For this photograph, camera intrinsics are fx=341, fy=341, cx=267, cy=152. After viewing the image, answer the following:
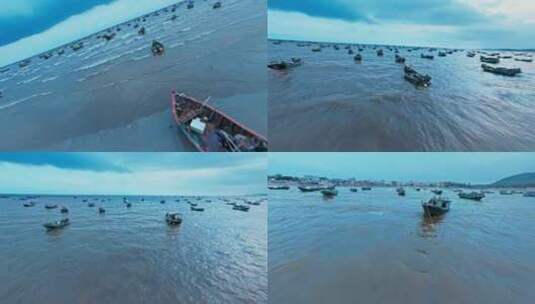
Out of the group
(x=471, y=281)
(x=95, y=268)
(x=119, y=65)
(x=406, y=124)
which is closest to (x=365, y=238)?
(x=471, y=281)

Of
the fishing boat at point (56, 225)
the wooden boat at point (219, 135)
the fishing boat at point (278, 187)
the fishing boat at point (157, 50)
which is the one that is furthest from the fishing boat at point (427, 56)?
Answer: the fishing boat at point (56, 225)

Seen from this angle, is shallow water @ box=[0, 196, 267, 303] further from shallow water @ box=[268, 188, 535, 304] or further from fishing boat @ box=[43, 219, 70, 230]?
shallow water @ box=[268, 188, 535, 304]

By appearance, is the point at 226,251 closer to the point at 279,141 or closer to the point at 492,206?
the point at 279,141

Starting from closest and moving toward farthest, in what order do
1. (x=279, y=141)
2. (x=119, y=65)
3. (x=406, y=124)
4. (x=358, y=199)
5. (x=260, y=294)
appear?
(x=279, y=141) → (x=406, y=124) → (x=260, y=294) → (x=119, y=65) → (x=358, y=199)

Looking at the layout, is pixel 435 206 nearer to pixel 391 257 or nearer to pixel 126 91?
pixel 391 257

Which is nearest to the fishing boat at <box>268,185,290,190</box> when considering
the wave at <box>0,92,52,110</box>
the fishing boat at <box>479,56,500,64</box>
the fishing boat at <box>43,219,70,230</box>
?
the wave at <box>0,92,52,110</box>

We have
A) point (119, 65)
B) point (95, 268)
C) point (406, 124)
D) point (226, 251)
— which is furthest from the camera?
point (119, 65)
